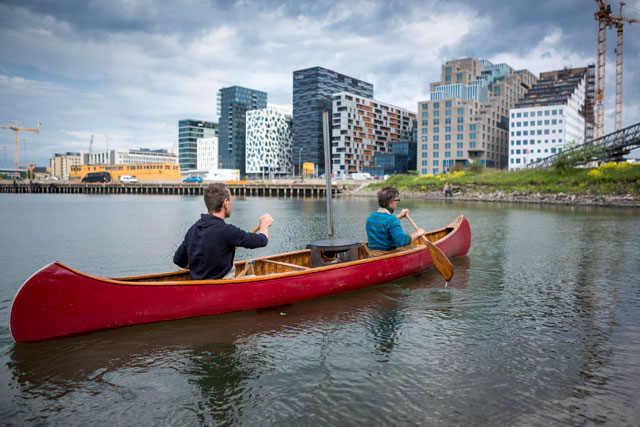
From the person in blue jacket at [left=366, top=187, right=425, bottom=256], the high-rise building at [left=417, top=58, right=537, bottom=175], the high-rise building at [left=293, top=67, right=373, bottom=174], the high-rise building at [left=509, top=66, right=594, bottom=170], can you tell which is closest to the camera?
the person in blue jacket at [left=366, top=187, right=425, bottom=256]

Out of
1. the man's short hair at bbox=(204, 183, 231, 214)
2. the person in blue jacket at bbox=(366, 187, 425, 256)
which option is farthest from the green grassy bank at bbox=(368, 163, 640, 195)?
the man's short hair at bbox=(204, 183, 231, 214)

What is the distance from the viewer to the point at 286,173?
16662 centimetres

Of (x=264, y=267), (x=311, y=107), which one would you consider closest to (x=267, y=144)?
(x=311, y=107)

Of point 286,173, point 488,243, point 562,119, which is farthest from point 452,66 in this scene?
→ point 488,243

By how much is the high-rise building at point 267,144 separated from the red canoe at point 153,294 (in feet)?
489

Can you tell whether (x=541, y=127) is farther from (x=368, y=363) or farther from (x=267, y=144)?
(x=368, y=363)

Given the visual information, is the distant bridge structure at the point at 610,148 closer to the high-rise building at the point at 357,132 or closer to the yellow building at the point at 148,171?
the high-rise building at the point at 357,132

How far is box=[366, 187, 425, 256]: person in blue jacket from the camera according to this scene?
30.7 ft

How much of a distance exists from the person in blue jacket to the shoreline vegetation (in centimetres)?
4008

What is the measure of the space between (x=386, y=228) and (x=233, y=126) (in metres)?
180

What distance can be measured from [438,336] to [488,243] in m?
11.7

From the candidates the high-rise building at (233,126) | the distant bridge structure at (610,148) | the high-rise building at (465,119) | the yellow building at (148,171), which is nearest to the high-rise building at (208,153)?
the high-rise building at (233,126)

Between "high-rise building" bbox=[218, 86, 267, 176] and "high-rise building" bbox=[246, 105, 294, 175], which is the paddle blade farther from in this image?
"high-rise building" bbox=[218, 86, 267, 176]

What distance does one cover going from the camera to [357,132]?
13262 cm
